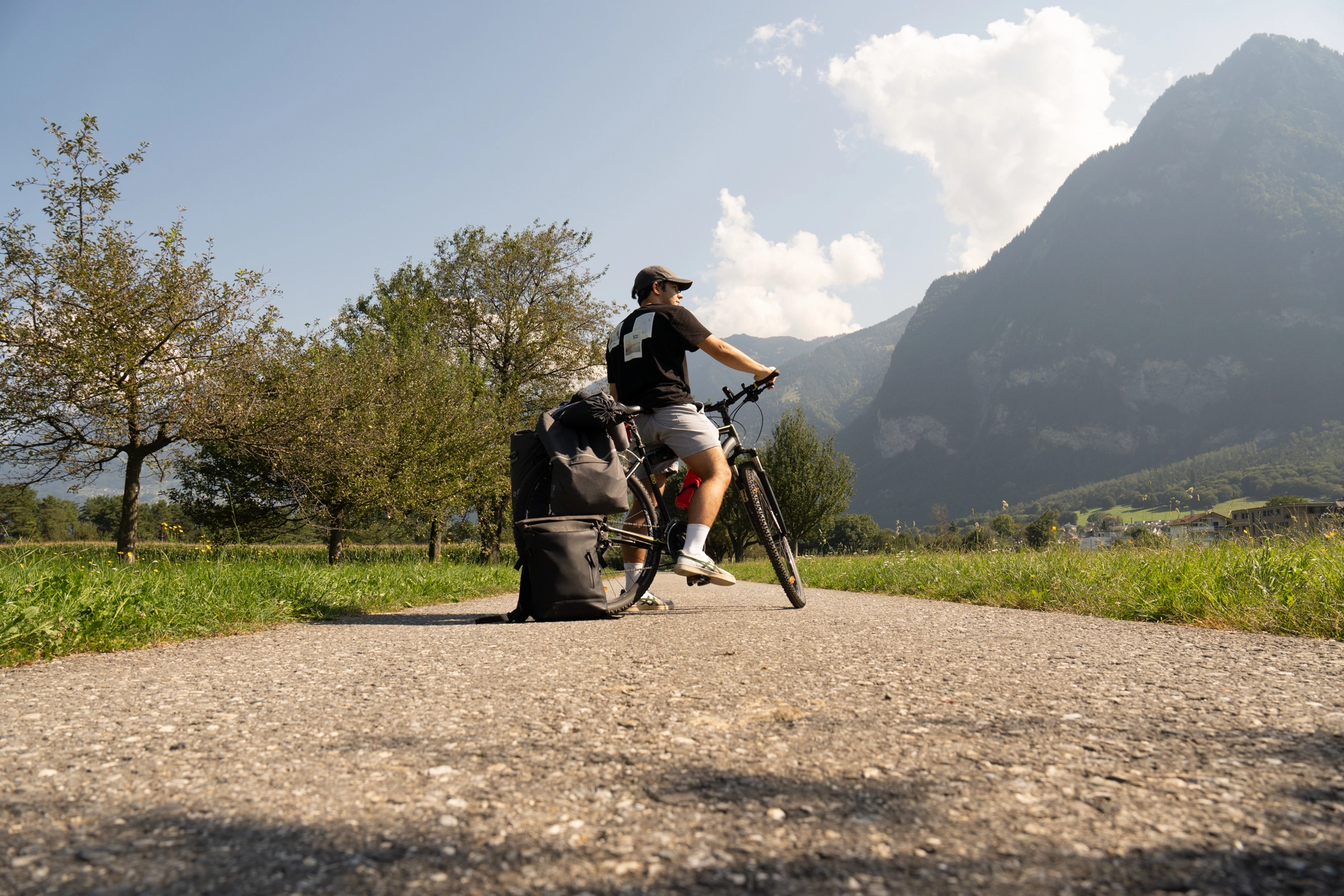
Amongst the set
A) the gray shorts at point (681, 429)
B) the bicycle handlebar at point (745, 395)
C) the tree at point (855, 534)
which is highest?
the bicycle handlebar at point (745, 395)

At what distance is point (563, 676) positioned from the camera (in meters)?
2.35

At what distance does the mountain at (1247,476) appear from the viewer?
418 ft

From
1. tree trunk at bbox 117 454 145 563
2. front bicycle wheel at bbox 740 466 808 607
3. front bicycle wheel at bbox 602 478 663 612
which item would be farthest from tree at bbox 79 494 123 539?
front bicycle wheel at bbox 740 466 808 607

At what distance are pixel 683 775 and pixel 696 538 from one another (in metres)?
3.09

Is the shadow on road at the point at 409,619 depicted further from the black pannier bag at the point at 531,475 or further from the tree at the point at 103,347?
the tree at the point at 103,347

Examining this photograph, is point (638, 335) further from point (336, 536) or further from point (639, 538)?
point (336, 536)

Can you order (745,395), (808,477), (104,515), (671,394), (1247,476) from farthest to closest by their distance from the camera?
(1247,476), (104,515), (808,477), (745,395), (671,394)

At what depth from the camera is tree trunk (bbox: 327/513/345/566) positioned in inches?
551

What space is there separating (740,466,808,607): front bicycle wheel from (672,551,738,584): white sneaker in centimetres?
76

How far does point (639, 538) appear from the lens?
4660 millimetres

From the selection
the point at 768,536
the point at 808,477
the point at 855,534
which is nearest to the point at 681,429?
the point at 768,536

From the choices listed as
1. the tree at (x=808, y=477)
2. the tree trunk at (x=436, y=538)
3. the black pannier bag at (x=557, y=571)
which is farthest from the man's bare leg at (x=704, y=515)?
the tree at (x=808, y=477)

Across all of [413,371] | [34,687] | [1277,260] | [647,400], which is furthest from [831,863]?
[1277,260]

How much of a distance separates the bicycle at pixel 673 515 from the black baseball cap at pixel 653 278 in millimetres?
865
